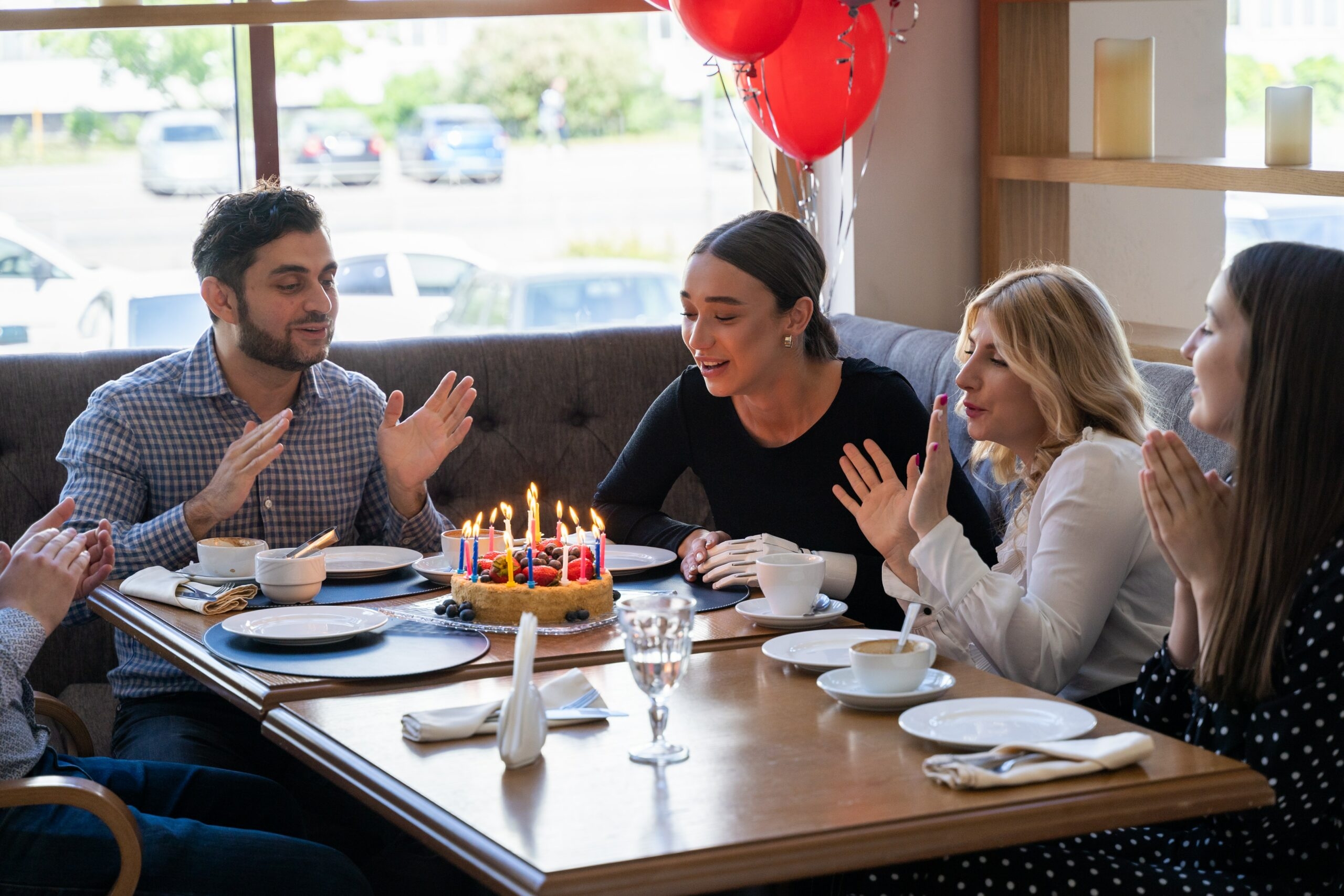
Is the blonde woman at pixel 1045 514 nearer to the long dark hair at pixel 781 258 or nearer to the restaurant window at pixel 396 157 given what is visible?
the long dark hair at pixel 781 258

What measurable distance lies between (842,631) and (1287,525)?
1.75 ft

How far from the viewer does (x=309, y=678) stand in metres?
1.68

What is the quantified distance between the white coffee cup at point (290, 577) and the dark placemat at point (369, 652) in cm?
13

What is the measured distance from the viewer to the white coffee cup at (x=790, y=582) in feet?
6.18

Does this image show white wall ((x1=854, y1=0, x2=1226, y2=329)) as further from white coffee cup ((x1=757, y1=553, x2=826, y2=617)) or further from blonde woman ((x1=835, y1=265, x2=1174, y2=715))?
white coffee cup ((x1=757, y1=553, x2=826, y2=617))

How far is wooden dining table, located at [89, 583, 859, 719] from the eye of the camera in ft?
5.44

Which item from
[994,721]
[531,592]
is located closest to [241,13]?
[531,592]

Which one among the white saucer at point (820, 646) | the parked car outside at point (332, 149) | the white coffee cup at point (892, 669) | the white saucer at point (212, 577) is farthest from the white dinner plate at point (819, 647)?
the parked car outside at point (332, 149)

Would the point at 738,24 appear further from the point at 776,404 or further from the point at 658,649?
the point at 658,649

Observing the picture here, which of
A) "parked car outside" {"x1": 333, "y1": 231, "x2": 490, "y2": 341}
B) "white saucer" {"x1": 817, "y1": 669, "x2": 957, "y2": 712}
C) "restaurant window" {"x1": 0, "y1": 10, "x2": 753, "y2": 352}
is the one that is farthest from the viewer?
"parked car outside" {"x1": 333, "y1": 231, "x2": 490, "y2": 341}

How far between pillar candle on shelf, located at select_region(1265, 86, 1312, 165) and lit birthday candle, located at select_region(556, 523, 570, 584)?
1588 mm

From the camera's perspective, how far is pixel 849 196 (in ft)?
12.0

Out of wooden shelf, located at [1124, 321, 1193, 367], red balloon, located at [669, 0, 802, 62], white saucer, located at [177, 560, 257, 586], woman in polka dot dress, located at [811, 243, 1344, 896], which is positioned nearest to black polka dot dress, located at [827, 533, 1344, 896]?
woman in polka dot dress, located at [811, 243, 1344, 896]

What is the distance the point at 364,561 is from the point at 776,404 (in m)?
0.79
